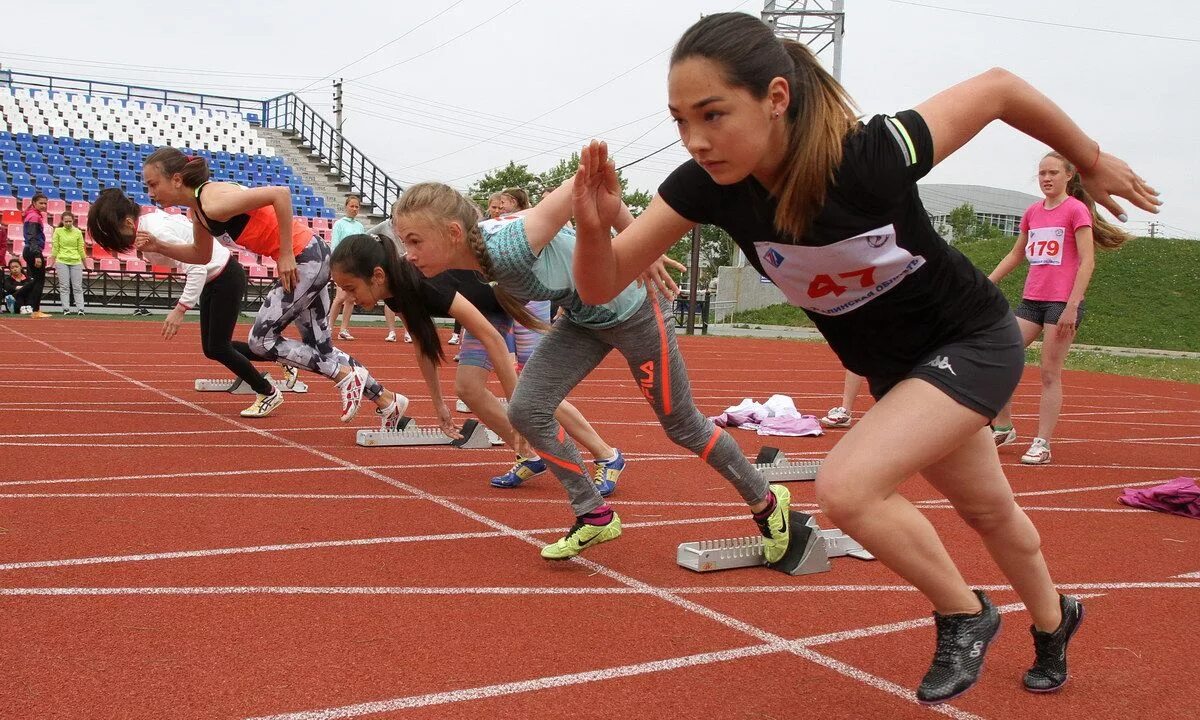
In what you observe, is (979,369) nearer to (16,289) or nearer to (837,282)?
(837,282)

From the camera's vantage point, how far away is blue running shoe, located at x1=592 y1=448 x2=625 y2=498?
5160 mm

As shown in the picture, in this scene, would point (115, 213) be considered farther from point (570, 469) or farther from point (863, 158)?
point (863, 158)

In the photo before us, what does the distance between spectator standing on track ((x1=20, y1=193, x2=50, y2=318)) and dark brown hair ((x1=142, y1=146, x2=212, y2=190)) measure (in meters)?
11.5

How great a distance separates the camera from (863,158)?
2211 mm

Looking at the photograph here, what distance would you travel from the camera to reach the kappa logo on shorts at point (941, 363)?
2339 millimetres

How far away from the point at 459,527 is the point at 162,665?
1.77 m

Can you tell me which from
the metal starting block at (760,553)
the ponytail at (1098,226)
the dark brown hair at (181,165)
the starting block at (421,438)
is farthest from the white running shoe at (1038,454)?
the dark brown hair at (181,165)

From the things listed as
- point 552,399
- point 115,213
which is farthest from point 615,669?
point 115,213

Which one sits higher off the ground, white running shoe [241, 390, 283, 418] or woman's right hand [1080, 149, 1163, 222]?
woman's right hand [1080, 149, 1163, 222]

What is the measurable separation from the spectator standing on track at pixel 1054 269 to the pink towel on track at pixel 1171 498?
1.15m

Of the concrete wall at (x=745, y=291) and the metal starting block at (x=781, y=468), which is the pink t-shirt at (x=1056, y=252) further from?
the concrete wall at (x=745, y=291)

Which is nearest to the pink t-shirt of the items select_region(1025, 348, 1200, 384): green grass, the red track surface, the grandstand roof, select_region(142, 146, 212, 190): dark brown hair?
the red track surface

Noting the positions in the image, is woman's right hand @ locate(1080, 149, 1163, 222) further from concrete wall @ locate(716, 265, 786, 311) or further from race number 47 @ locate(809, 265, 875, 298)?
concrete wall @ locate(716, 265, 786, 311)

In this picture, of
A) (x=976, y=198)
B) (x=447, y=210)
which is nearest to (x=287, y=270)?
(x=447, y=210)
